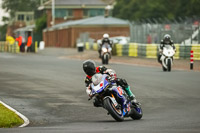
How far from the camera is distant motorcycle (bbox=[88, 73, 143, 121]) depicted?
1116 centimetres

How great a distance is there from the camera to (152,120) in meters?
11.8

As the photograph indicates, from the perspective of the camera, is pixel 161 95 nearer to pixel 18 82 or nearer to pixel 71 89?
pixel 71 89

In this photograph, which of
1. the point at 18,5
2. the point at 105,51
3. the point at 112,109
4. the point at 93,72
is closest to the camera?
the point at 112,109

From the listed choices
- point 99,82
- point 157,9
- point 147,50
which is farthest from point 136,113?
point 157,9

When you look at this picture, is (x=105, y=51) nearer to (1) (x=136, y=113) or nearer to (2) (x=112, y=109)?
(1) (x=136, y=113)

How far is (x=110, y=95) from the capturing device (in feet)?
37.5

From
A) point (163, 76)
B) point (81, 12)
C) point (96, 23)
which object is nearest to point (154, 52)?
point (163, 76)

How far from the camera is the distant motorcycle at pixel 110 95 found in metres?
11.2

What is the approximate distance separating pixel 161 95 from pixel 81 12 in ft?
255

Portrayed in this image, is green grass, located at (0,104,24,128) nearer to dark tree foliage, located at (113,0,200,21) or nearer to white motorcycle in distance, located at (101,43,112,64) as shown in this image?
white motorcycle in distance, located at (101,43,112,64)

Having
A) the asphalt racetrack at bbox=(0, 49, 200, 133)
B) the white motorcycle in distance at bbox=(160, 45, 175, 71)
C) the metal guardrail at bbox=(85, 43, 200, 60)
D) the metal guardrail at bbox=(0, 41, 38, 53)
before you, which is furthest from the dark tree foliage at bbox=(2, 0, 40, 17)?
the asphalt racetrack at bbox=(0, 49, 200, 133)

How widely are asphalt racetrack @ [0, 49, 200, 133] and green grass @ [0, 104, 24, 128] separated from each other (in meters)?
0.25

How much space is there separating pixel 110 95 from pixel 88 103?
4.08 metres

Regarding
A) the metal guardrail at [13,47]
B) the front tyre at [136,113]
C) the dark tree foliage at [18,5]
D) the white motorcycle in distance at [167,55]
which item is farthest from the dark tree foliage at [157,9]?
the front tyre at [136,113]
